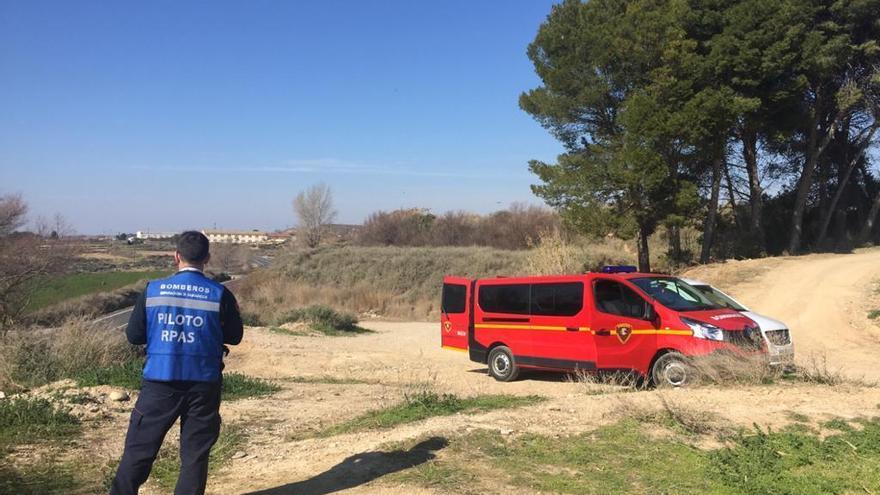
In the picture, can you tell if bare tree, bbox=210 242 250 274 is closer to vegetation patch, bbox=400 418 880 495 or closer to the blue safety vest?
vegetation patch, bbox=400 418 880 495

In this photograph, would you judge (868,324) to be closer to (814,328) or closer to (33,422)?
(814,328)

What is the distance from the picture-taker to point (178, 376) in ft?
14.4

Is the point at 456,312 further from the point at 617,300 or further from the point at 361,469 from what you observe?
the point at 361,469

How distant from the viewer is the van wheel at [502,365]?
1270cm

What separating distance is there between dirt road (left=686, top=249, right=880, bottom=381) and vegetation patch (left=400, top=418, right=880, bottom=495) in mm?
7808

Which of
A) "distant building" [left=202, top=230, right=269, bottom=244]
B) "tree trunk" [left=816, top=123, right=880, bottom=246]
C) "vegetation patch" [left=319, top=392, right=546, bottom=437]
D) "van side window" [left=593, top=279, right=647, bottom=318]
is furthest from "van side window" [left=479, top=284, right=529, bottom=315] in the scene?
"distant building" [left=202, top=230, right=269, bottom=244]

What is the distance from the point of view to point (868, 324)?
18.1 metres

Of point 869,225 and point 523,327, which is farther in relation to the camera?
point 869,225

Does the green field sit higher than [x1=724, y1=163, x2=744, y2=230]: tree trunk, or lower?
lower

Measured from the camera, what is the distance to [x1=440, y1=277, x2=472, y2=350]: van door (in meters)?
13.7

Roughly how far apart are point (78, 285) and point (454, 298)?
127ft

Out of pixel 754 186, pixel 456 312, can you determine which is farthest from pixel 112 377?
pixel 754 186

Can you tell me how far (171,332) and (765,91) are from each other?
96.4ft

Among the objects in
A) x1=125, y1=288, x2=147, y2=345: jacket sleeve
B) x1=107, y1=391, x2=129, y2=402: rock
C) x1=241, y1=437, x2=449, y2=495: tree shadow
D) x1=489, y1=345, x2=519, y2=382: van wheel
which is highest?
x1=125, y1=288, x2=147, y2=345: jacket sleeve
